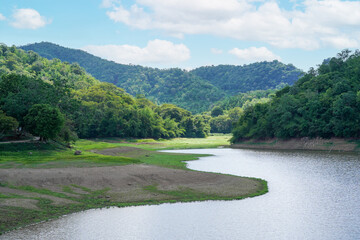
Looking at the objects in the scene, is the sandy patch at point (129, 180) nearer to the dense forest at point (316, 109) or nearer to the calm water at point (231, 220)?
the calm water at point (231, 220)

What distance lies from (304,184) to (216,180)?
929 cm

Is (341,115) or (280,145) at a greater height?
(341,115)

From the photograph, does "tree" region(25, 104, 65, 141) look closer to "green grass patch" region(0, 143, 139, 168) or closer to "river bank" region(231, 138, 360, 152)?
"green grass patch" region(0, 143, 139, 168)

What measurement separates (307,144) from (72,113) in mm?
57426

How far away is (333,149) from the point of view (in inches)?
3339

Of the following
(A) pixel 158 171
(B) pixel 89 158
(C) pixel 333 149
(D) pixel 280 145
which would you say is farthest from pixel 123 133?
(A) pixel 158 171

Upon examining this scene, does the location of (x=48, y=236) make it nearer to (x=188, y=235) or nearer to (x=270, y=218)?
(x=188, y=235)

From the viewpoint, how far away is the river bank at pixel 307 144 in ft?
274

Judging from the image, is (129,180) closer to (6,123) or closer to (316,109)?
(6,123)

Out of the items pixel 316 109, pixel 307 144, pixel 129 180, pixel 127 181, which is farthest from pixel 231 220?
pixel 316 109

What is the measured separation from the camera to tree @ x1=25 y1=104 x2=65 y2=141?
56.1m

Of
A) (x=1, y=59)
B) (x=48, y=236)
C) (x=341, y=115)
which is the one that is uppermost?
(x=1, y=59)

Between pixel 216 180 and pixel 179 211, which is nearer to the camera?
pixel 179 211

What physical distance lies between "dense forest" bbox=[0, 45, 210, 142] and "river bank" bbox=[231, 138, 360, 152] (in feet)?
142
